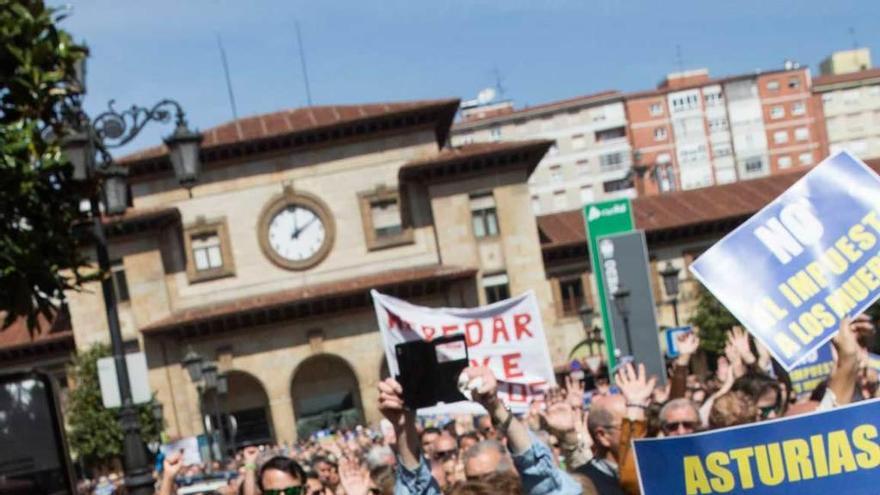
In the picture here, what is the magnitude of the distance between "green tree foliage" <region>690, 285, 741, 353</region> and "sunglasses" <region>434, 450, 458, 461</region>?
45.9m

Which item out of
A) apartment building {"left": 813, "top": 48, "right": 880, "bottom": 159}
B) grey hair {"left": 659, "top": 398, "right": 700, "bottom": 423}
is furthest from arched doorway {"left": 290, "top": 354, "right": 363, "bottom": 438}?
apartment building {"left": 813, "top": 48, "right": 880, "bottom": 159}

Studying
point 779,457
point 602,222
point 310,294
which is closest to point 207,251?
point 310,294

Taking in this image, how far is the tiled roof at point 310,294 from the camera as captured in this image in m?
51.5

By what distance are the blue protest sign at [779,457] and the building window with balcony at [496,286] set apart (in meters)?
46.0

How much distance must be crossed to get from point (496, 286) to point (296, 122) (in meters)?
8.38

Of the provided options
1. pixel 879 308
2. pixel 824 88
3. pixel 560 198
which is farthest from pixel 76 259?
pixel 824 88

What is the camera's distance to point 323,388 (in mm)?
53188

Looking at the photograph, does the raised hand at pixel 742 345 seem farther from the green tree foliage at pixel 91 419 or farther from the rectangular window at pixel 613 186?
the rectangular window at pixel 613 186

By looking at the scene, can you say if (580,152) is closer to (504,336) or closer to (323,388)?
(323,388)

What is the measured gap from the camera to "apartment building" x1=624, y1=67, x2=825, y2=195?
342 ft

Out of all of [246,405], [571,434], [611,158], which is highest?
[611,158]

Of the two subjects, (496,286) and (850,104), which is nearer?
(496,286)

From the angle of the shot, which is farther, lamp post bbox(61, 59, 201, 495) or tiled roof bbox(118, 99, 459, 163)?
tiled roof bbox(118, 99, 459, 163)

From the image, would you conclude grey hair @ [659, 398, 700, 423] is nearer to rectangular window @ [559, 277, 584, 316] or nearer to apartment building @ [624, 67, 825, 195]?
rectangular window @ [559, 277, 584, 316]
